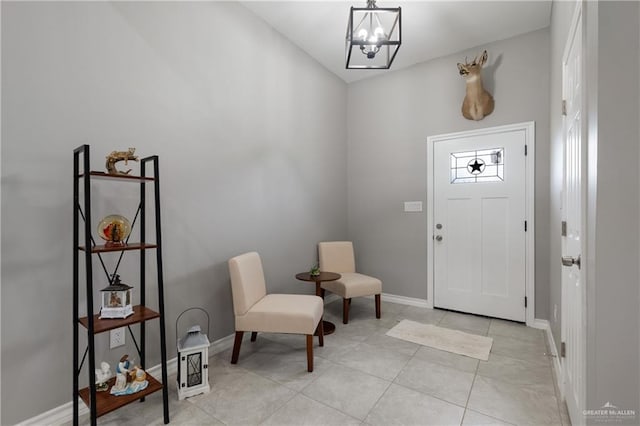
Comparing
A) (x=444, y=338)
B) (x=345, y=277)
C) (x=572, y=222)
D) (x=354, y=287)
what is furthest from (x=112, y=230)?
(x=444, y=338)

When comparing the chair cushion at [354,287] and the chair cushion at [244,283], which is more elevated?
the chair cushion at [244,283]

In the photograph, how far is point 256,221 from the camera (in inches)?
115

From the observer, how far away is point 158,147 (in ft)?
7.05

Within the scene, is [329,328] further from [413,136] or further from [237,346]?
[413,136]

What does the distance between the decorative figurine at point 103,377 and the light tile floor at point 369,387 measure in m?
0.21

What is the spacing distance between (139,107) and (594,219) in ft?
8.29

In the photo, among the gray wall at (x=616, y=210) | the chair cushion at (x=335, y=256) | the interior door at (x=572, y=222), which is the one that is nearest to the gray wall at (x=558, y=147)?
the interior door at (x=572, y=222)

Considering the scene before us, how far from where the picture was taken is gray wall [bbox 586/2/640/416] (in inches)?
36.9

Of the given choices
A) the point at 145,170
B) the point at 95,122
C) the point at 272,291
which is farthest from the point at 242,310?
the point at 95,122

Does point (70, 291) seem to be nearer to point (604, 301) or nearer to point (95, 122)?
point (95, 122)

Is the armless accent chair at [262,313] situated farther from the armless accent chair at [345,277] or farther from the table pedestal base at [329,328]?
the armless accent chair at [345,277]

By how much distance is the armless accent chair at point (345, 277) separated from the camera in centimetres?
324

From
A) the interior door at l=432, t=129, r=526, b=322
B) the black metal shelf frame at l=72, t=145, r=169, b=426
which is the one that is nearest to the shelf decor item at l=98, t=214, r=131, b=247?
the black metal shelf frame at l=72, t=145, r=169, b=426

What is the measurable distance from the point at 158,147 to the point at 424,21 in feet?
9.07
